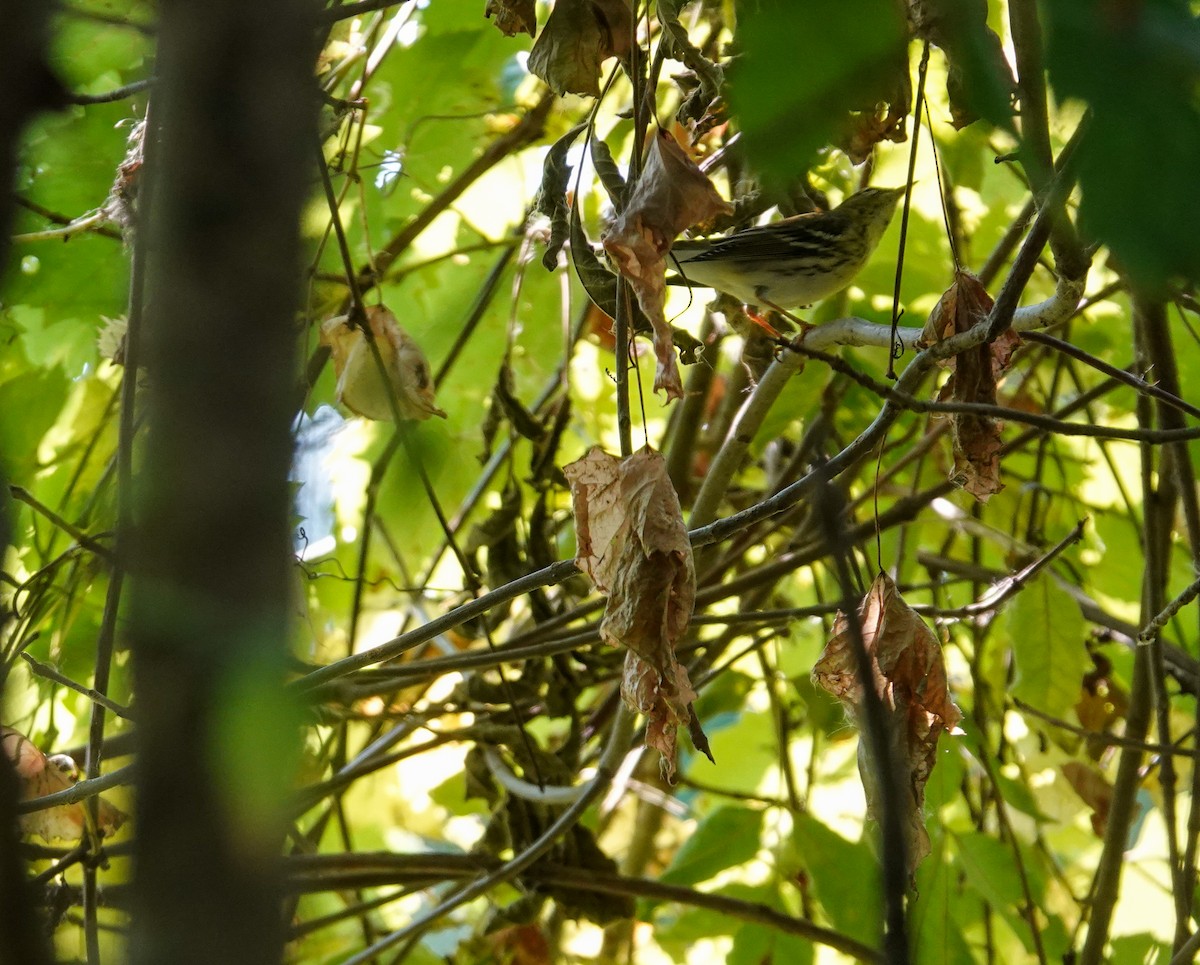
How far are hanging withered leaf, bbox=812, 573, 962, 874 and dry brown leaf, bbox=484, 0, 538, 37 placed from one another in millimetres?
879

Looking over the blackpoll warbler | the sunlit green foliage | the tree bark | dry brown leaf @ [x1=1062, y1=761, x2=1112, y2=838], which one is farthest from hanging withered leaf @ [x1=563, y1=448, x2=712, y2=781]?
dry brown leaf @ [x1=1062, y1=761, x2=1112, y2=838]

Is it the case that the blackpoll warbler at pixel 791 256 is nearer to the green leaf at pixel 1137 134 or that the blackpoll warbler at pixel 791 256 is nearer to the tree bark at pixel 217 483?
the green leaf at pixel 1137 134

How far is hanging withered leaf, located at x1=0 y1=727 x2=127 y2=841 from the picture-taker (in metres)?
1.79

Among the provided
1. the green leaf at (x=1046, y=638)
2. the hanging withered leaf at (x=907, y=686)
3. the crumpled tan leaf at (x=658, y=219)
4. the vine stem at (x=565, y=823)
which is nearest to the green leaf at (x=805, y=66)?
the crumpled tan leaf at (x=658, y=219)

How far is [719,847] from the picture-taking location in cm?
246

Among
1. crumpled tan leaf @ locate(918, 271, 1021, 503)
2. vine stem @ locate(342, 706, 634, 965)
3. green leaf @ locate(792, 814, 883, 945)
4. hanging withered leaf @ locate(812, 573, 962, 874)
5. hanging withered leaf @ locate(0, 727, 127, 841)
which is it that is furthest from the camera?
green leaf @ locate(792, 814, 883, 945)

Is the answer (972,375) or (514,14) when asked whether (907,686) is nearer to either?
(972,375)

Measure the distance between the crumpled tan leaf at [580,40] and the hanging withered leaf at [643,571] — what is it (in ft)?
1.72

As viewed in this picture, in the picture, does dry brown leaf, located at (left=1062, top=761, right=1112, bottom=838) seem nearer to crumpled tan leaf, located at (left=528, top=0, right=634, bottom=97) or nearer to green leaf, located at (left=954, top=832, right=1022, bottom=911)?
green leaf, located at (left=954, top=832, right=1022, bottom=911)

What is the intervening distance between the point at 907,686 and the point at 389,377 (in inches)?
36.1

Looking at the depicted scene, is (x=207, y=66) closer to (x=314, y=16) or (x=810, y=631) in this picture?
(x=314, y=16)

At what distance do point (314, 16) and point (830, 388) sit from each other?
216 cm

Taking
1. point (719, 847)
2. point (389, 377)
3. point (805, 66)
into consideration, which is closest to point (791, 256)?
point (389, 377)

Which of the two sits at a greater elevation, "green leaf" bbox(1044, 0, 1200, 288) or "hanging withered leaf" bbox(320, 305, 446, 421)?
"hanging withered leaf" bbox(320, 305, 446, 421)
